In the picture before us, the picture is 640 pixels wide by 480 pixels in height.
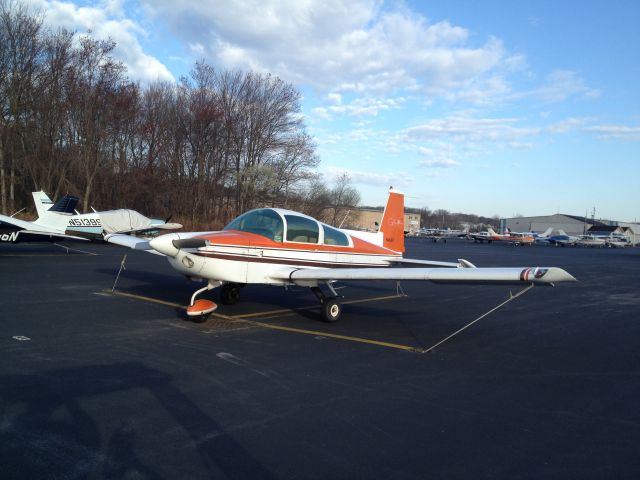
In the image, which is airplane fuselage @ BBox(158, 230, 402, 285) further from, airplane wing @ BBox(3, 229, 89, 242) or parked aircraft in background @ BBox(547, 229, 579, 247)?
parked aircraft in background @ BBox(547, 229, 579, 247)

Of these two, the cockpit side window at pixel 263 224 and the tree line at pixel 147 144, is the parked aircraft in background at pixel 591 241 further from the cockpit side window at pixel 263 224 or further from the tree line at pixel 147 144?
the cockpit side window at pixel 263 224

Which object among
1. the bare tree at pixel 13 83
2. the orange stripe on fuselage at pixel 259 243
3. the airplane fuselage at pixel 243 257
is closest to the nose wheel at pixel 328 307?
the airplane fuselage at pixel 243 257

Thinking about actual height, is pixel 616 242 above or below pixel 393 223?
below

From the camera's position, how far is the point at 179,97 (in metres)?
48.0

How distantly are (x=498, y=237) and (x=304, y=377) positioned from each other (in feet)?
225

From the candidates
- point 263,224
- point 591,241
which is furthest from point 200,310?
point 591,241

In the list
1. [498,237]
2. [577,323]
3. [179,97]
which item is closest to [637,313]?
[577,323]

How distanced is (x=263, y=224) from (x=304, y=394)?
16.3ft

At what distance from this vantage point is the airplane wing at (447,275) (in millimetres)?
6633

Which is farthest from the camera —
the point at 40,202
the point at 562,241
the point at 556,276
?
the point at 562,241

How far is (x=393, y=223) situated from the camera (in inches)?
524

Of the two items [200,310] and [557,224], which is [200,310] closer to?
[200,310]

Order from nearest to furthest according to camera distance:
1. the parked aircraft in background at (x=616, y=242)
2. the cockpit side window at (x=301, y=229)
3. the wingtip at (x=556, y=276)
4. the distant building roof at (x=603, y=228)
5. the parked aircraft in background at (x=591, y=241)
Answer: the wingtip at (x=556, y=276)
the cockpit side window at (x=301, y=229)
the parked aircraft in background at (x=591, y=241)
the parked aircraft in background at (x=616, y=242)
the distant building roof at (x=603, y=228)

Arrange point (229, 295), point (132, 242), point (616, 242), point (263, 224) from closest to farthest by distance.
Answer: point (263, 224), point (229, 295), point (132, 242), point (616, 242)
